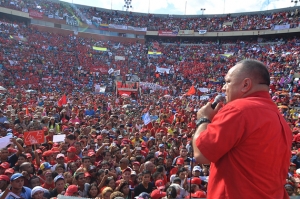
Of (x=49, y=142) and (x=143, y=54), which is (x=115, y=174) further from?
(x=143, y=54)

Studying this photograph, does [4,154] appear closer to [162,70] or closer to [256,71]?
[256,71]

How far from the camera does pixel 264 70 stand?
165cm

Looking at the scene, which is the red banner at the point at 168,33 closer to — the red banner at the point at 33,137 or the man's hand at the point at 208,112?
the red banner at the point at 33,137

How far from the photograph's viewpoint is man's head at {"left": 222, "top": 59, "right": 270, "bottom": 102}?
1.63 meters

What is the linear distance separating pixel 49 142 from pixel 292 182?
5.31 m

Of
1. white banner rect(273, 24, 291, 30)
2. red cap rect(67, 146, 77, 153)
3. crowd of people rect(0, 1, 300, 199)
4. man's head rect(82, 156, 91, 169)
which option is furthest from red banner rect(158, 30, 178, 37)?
man's head rect(82, 156, 91, 169)

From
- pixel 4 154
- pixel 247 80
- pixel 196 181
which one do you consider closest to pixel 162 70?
pixel 4 154

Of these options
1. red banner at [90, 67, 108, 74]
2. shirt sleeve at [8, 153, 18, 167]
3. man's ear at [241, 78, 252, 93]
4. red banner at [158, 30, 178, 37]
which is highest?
red banner at [158, 30, 178, 37]

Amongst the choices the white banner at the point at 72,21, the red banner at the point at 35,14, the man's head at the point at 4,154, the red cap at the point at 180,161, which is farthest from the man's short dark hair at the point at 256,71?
the white banner at the point at 72,21

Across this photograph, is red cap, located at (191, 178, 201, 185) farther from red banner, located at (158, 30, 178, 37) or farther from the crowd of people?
red banner, located at (158, 30, 178, 37)

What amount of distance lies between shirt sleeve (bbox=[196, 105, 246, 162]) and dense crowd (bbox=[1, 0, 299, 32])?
34.9 metres

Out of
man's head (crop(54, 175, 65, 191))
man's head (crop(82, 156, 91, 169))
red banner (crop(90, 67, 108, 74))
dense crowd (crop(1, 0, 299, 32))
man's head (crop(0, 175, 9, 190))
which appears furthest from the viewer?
dense crowd (crop(1, 0, 299, 32))

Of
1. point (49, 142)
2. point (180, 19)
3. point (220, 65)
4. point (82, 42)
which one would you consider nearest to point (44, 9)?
point (82, 42)

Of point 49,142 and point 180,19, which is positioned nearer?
point 49,142
